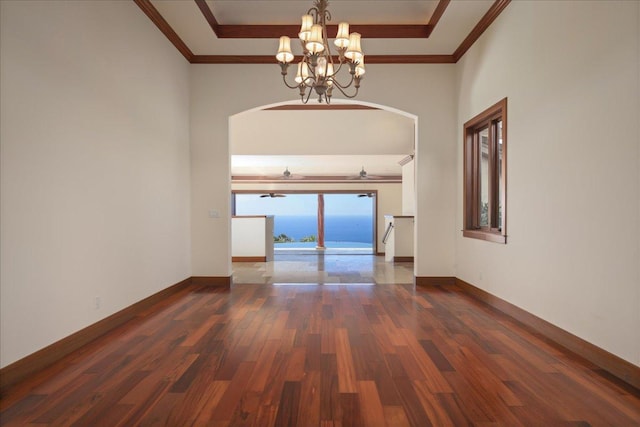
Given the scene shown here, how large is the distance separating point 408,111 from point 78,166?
4.11m

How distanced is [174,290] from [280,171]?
27.0ft

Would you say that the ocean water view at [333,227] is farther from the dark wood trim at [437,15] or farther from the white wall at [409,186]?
the dark wood trim at [437,15]

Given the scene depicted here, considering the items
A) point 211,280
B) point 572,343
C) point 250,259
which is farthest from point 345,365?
point 250,259

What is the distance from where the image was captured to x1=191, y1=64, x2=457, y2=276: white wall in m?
5.30

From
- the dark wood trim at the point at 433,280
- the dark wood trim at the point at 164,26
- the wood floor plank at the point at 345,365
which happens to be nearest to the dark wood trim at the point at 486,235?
the dark wood trim at the point at 433,280

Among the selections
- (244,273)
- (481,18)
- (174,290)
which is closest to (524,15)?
(481,18)

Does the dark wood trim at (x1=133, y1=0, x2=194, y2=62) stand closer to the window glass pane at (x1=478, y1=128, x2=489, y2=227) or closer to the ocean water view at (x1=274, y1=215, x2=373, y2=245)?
the window glass pane at (x1=478, y1=128, x2=489, y2=227)

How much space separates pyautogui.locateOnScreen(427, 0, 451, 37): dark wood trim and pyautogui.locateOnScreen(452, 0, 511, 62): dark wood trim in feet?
1.59

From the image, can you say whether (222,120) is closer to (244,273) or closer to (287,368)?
(244,273)

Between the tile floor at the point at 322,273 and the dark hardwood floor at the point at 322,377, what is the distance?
2189mm

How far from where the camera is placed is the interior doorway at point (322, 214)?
13.3 metres

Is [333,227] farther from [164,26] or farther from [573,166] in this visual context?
[573,166]

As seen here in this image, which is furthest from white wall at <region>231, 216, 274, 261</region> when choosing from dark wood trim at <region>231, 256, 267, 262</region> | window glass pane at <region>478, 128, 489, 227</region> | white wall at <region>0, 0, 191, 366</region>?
window glass pane at <region>478, 128, 489, 227</region>

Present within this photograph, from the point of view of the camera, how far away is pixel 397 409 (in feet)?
6.47
